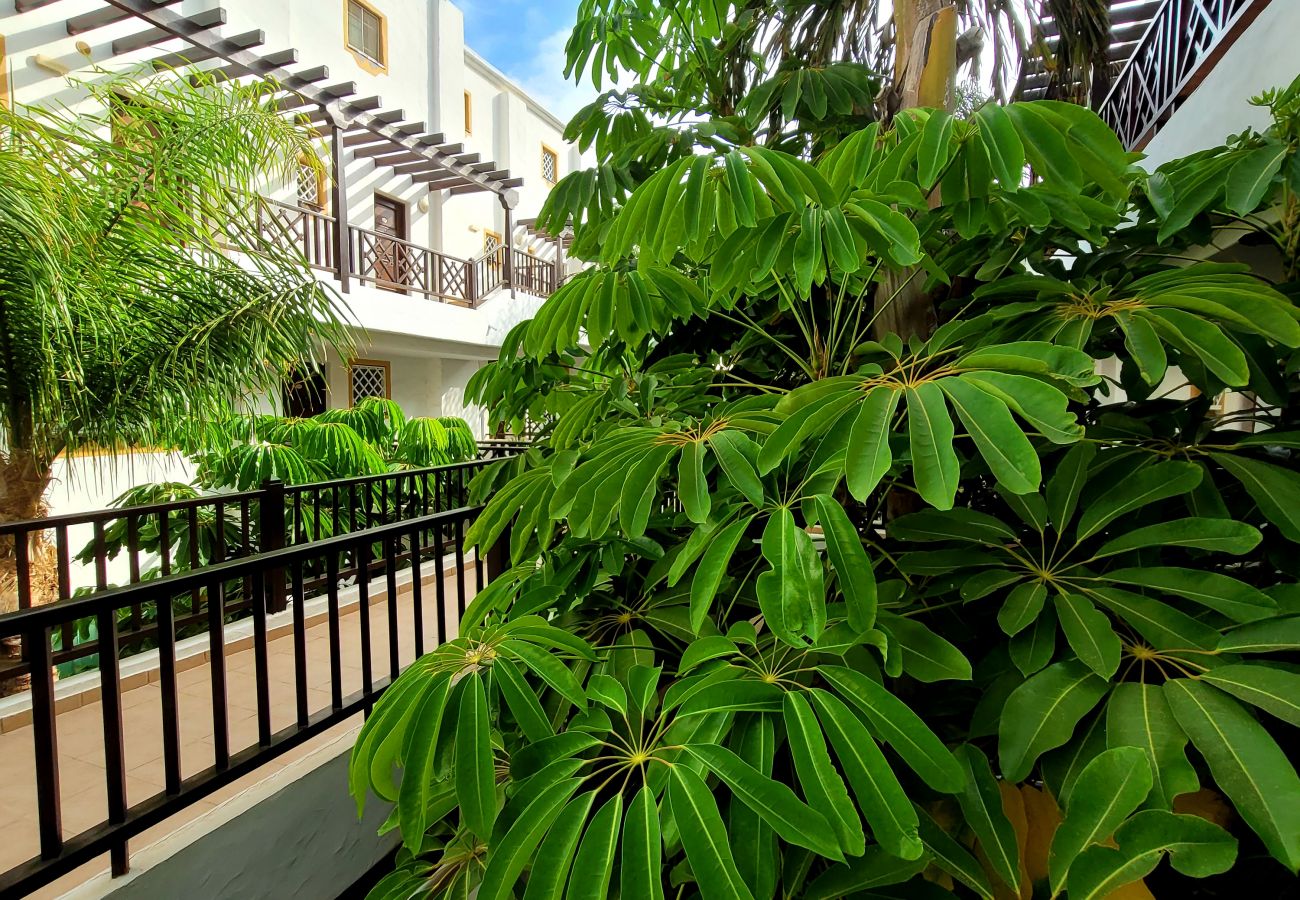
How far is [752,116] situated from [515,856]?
1.74 metres

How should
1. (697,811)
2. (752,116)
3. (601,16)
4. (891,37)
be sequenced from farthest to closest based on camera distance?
(891,37) → (601,16) → (752,116) → (697,811)

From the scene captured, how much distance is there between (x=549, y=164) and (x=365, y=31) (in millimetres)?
4927

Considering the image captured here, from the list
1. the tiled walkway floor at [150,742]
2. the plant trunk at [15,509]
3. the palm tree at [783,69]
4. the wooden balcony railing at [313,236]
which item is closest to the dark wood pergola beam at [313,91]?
the wooden balcony railing at [313,236]

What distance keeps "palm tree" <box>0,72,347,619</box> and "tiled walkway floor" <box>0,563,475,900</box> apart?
38.7 inches

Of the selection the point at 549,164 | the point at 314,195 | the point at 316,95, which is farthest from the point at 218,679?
the point at 549,164

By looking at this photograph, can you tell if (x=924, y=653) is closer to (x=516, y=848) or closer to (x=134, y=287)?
(x=516, y=848)

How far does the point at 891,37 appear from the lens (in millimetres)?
2299

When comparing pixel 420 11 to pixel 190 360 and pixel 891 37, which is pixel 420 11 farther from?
pixel 891 37

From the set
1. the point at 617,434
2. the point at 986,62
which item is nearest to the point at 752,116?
the point at 986,62

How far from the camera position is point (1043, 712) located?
756mm

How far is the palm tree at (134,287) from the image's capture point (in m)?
2.47

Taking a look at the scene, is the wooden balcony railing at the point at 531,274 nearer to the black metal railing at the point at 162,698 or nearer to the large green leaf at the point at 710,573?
the black metal railing at the point at 162,698

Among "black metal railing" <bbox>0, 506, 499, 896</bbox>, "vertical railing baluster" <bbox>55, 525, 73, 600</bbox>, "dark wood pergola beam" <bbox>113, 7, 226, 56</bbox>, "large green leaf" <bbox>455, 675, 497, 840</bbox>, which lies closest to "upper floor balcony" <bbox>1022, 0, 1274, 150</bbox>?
"large green leaf" <bbox>455, 675, 497, 840</bbox>

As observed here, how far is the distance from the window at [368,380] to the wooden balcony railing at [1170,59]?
7.90m
